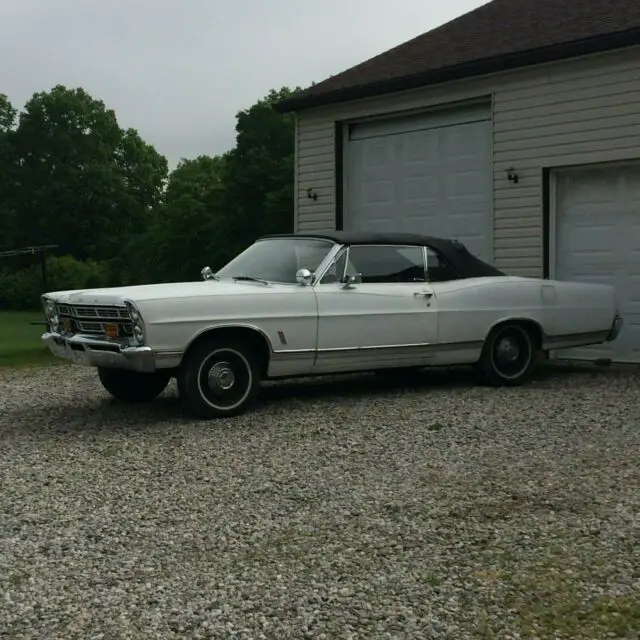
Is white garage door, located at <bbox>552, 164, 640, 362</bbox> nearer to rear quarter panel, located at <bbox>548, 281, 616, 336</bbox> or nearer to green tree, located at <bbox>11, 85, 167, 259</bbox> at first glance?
rear quarter panel, located at <bbox>548, 281, 616, 336</bbox>

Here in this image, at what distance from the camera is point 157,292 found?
7324 millimetres

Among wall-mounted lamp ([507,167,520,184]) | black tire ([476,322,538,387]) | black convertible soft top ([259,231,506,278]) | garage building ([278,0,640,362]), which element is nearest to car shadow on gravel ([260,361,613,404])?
black tire ([476,322,538,387])

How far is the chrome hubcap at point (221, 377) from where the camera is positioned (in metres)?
7.48

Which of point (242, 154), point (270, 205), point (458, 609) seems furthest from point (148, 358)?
point (242, 154)

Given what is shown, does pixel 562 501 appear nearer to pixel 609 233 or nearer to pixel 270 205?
pixel 609 233

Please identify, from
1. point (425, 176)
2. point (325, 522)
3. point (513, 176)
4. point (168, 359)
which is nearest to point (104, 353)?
point (168, 359)

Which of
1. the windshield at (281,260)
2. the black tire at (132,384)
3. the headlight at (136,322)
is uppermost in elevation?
the windshield at (281,260)

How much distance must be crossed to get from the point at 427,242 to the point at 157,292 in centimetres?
288

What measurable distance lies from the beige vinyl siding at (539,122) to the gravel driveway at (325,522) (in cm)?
414

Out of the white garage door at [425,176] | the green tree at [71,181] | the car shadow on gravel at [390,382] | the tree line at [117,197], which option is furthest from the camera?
the green tree at [71,181]

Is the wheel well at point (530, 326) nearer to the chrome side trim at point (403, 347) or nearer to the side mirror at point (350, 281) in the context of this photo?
the chrome side trim at point (403, 347)

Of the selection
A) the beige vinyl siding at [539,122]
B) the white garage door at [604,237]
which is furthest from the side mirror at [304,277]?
the white garage door at [604,237]

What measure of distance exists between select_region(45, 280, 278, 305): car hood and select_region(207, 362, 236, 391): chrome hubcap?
0.58 m

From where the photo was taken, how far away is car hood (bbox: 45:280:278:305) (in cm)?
718
